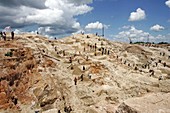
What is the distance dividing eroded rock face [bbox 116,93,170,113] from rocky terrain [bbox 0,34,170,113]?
20.5 metres

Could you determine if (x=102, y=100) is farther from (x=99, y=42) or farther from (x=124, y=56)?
(x=99, y=42)

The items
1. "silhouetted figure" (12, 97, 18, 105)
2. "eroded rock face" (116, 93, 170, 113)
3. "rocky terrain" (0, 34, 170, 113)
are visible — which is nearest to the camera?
"eroded rock face" (116, 93, 170, 113)

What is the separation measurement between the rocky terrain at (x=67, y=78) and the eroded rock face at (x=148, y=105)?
2051 cm

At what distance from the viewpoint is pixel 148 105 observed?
7.88 metres

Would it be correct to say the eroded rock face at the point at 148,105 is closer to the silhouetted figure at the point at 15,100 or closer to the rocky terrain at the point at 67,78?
the rocky terrain at the point at 67,78

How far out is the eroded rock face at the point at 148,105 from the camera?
7469mm

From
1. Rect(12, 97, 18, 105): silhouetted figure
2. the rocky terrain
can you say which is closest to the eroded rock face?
the rocky terrain

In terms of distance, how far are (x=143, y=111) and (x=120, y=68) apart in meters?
39.7

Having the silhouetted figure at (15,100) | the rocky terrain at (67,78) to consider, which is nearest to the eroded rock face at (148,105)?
the rocky terrain at (67,78)

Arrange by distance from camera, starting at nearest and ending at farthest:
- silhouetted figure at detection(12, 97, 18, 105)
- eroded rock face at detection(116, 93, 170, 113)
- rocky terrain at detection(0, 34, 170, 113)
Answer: eroded rock face at detection(116, 93, 170, 113) < silhouetted figure at detection(12, 97, 18, 105) < rocky terrain at detection(0, 34, 170, 113)

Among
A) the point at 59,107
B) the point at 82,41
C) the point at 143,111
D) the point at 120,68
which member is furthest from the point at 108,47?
the point at 143,111

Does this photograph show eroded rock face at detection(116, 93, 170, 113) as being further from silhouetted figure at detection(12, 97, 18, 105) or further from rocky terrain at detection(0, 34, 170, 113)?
silhouetted figure at detection(12, 97, 18, 105)

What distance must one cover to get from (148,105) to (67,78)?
33.9 meters

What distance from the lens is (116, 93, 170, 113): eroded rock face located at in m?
7.47
